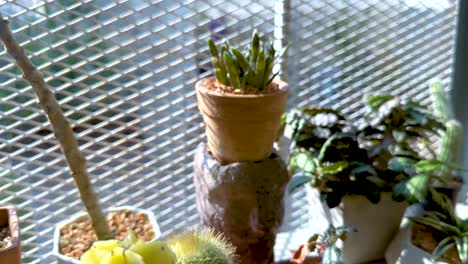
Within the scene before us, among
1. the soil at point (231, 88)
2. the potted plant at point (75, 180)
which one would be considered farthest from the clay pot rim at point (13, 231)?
the soil at point (231, 88)

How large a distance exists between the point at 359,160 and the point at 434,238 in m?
0.30

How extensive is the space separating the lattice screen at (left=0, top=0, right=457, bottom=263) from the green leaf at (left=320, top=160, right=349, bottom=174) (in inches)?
15.1

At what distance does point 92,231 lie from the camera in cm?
138

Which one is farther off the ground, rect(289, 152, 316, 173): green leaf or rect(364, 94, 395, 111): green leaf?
rect(364, 94, 395, 111): green leaf

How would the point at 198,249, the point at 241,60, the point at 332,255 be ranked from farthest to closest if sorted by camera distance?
1. the point at 241,60
2. the point at 332,255
3. the point at 198,249

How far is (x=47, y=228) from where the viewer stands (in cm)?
160

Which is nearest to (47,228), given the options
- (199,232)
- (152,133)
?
(152,133)

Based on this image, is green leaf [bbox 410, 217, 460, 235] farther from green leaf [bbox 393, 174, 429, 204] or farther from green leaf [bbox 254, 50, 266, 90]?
green leaf [bbox 254, 50, 266, 90]

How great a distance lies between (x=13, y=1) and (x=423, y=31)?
4.48ft

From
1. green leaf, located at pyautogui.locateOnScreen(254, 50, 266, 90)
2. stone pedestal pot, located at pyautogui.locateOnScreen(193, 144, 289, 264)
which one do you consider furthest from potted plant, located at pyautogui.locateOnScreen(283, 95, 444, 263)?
green leaf, located at pyautogui.locateOnScreen(254, 50, 266, 90)

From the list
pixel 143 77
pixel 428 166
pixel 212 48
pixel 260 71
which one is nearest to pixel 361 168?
pixel 428 166

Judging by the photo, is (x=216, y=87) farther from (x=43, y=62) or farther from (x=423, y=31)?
(x=423, y=31)

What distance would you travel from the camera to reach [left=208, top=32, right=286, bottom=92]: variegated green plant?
1396 mm

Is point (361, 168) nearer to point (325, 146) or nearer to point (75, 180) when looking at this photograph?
point (325, 146)
